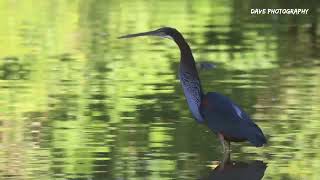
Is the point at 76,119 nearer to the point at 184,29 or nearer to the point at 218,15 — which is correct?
the point at 184,29

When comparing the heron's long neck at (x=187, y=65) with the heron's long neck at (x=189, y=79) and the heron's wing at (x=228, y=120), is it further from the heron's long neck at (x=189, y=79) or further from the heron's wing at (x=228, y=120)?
the heron's wing at (x=228, y=120)

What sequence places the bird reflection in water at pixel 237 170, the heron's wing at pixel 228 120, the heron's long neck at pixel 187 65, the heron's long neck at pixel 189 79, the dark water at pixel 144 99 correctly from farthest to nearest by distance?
the heron's long neck at pixel 187 65 → the heron's long neck at pixel 189 79 → the dark water at pixel 144 99 → the heron's wing at pixel 228 120 → the bird reflection in water at pixel 237 170

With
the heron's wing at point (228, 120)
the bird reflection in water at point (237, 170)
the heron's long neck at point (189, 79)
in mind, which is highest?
the heron's long neck at point (189, 79)

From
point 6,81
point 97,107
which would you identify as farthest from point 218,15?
point 97,107

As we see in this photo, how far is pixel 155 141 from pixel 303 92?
378 centimetres

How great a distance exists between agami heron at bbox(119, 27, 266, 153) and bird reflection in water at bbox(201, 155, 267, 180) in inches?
8.2

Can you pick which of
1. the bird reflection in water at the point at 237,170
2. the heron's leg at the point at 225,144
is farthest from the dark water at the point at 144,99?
the heron's leg at the point at 225,144

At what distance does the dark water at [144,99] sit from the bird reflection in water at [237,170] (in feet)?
0.06

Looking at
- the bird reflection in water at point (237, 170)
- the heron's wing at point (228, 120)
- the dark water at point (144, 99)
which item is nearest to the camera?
the bird reflection in water at point (237, 170)

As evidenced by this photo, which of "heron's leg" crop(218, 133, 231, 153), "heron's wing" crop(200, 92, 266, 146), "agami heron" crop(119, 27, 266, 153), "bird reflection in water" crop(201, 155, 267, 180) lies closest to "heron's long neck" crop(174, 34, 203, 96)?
"agami heron" crop(119, 27, 266, 153)

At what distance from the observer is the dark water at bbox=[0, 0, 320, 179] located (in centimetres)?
946

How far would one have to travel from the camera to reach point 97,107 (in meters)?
12.5

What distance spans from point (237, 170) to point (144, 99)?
392 cm

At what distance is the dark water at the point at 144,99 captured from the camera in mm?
9461
